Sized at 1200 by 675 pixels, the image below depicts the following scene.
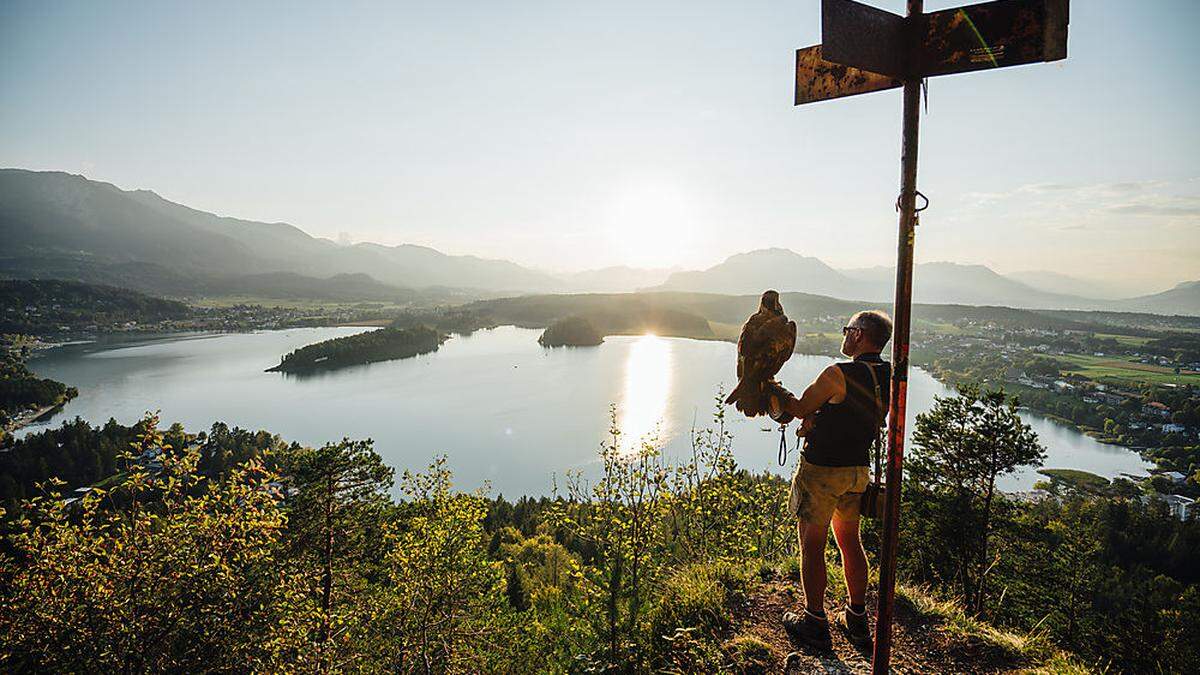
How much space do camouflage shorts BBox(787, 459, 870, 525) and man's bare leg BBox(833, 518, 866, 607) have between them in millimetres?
60

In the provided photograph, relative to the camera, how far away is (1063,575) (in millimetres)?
15148

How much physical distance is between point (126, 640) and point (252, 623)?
0.96 m

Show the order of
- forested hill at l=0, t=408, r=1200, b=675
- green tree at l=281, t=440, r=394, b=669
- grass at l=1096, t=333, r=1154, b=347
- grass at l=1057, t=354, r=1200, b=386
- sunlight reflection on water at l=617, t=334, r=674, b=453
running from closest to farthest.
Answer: forested hill at l=0, t=408, r=1200, b=675, green tree at l=281, t=440, r=394, b=669, sunlight reflection on water at l=617, t=334, r=674, b=453, grass at l=1057, t=354, r=1200, b=386, grass at l=1096, t=333, r=1154, b=347

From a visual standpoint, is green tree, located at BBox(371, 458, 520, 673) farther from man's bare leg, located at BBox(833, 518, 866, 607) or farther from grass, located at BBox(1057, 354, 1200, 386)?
grass, located at BBox(1057, 354, 1200, 386)

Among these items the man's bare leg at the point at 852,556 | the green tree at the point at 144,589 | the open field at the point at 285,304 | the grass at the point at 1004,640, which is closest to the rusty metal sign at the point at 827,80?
the man's bare leg at the point at 852,556

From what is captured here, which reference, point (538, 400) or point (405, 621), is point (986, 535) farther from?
point (538, 400)

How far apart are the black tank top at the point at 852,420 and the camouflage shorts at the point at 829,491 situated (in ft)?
0.16

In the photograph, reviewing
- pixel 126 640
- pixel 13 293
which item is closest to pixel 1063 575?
pixel 126 640

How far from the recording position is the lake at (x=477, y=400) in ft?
157

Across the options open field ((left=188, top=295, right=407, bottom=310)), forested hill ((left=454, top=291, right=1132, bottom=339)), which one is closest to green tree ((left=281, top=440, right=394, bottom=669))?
forested hill ((left=454, top=291, right=1132, bottom=339))

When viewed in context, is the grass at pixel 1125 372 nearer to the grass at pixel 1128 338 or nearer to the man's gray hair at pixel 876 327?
the grass at pixel 1128 338

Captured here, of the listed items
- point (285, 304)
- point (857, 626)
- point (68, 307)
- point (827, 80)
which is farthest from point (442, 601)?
point (285, 304)

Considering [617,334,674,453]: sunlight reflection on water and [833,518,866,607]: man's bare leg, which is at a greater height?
[833,518,866,607]: man's bare leg

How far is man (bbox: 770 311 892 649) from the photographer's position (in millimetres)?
2629
